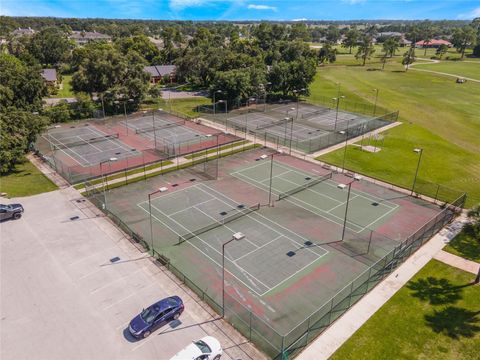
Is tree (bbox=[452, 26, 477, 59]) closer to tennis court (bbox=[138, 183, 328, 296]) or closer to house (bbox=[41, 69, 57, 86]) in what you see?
house (bbox=[41, 69, 57, 86])

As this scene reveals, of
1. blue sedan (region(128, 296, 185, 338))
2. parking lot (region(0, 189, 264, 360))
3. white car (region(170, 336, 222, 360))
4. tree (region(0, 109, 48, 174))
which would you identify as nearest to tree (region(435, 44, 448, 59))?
tree (region(0, 109, 48, 174))

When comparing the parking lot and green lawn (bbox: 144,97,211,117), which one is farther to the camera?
green lawn (bbox: 144,97,211,117)

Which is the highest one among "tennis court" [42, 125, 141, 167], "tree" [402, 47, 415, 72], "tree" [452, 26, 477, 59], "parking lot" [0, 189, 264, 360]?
"tree" [452, 26, 477, 59]

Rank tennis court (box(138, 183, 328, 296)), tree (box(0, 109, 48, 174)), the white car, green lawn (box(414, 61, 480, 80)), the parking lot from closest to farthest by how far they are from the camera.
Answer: the white car
the parking lot
tennis court (box(138, 183, 328, 296))
tree (box(0, 109, 48, 174))
green lawn (box(414, 61, 480, 80))

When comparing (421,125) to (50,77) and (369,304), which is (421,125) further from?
(50,77)

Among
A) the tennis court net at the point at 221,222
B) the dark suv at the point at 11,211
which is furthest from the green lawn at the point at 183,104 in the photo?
the dark suv at the point at 11,211

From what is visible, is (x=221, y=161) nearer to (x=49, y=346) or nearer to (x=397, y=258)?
(x=397, y=258)
